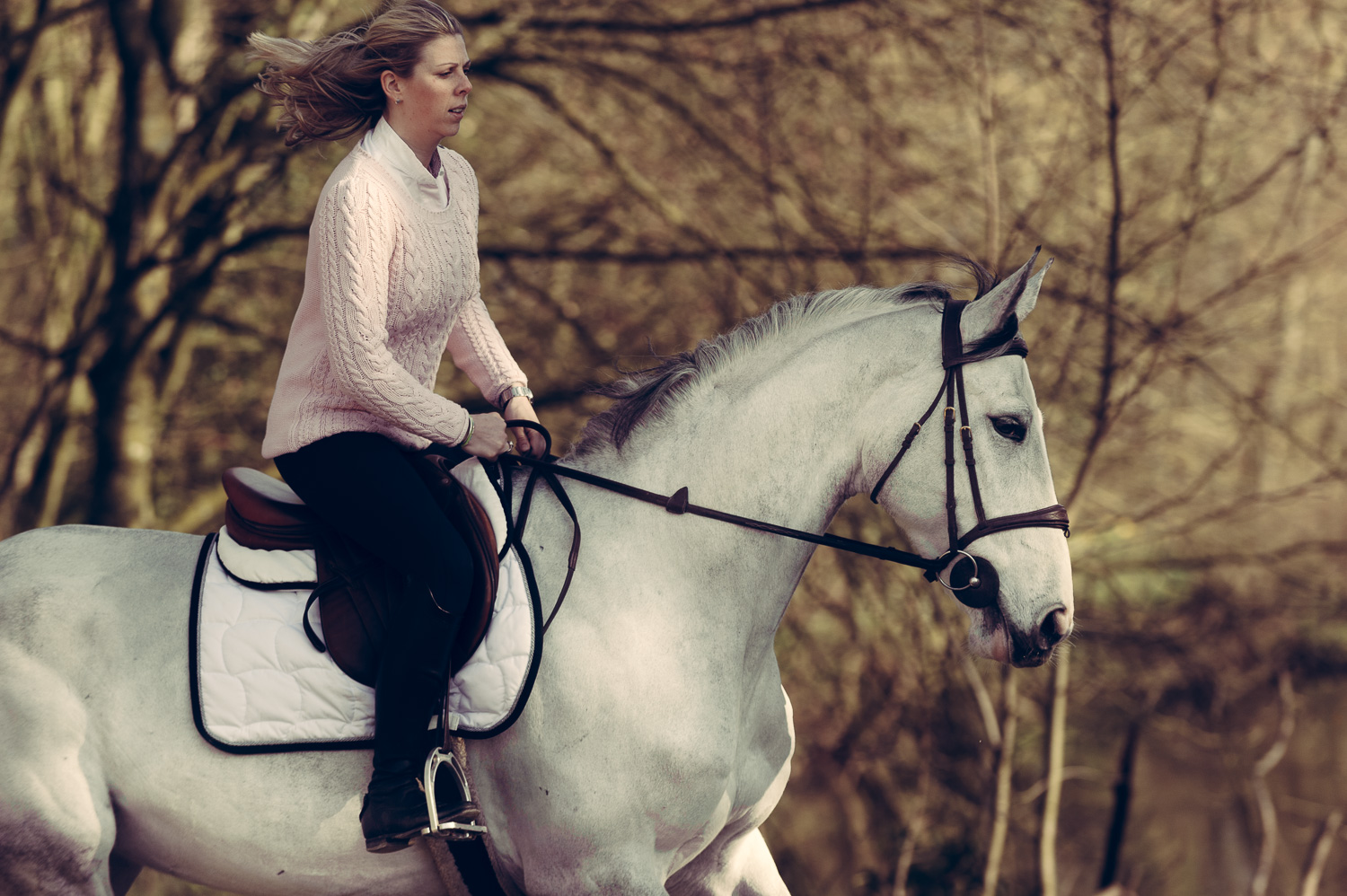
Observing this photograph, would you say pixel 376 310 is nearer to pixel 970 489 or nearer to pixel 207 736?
pixel 207 736

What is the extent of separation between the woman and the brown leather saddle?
0.22 feet

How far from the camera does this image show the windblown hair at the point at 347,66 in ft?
8.54

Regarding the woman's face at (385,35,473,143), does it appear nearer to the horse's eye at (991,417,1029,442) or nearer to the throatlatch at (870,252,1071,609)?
the throatlatch at (870,252,1071,609)

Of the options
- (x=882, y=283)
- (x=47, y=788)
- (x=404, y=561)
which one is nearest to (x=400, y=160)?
(x=404, y=561)

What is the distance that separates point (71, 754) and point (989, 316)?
245 cm

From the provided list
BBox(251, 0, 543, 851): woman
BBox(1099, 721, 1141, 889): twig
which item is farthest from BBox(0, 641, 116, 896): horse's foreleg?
BBox(1099, 721, 1141, 889): twig

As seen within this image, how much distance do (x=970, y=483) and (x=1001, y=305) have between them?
16.3 inches

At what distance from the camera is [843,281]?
6668mm

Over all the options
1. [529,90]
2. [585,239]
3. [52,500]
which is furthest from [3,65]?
[585,239]

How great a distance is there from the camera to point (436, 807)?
8.27 feet

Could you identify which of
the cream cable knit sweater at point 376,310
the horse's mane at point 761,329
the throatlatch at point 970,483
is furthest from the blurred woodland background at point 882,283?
the cream cable knit sweater at point 376,310

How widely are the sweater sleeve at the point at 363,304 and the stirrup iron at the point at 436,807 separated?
0.76m

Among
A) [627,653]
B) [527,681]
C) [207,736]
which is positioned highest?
[627,653]

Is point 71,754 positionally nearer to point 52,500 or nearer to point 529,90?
point 52,500
